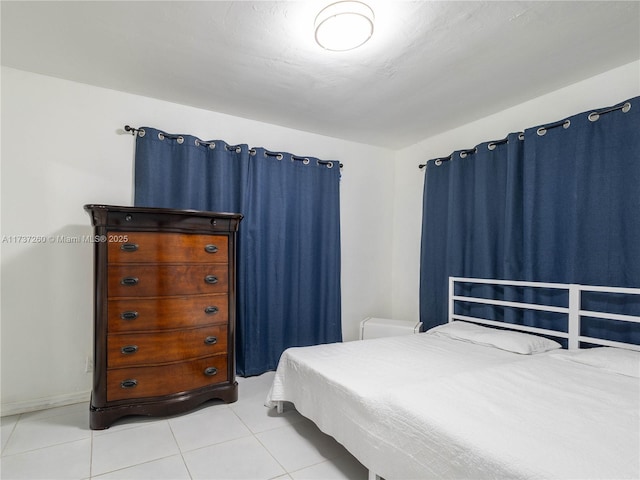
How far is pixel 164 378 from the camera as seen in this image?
7.11 ft

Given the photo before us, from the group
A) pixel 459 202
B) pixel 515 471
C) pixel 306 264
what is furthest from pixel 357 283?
pixel 515 471

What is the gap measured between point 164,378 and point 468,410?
1.83 m

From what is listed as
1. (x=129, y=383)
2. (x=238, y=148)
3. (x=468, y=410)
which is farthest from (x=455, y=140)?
(x=129, y=383)

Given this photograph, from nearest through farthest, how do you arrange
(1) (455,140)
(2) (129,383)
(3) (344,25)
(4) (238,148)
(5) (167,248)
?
(3) (344,25)
(2) (129,383)
(5) (167,248)
(4) (238,148)
(1) (455,140)

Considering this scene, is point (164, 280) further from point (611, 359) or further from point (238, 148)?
point (611, 359)

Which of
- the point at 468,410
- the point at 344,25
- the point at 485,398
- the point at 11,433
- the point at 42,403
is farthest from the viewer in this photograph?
the point at 42,403

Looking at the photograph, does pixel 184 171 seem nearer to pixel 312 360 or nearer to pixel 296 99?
pixel 296 99

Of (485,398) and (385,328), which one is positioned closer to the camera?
(485,398)

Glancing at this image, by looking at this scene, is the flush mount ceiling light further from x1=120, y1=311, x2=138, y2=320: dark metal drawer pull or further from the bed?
x1=120, y1=311, x2=138, y2=320: dark metal drawer pull

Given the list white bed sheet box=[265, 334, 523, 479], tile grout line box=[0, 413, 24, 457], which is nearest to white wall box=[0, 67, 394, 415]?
tile grout line box=[0, 413, 24, 457]

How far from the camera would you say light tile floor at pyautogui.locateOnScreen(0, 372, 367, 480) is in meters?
1.64

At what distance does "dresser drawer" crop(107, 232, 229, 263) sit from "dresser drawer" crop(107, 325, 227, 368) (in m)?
0.48

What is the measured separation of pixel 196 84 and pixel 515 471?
109 inches

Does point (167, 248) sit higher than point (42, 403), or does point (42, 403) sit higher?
point (167, 248)
